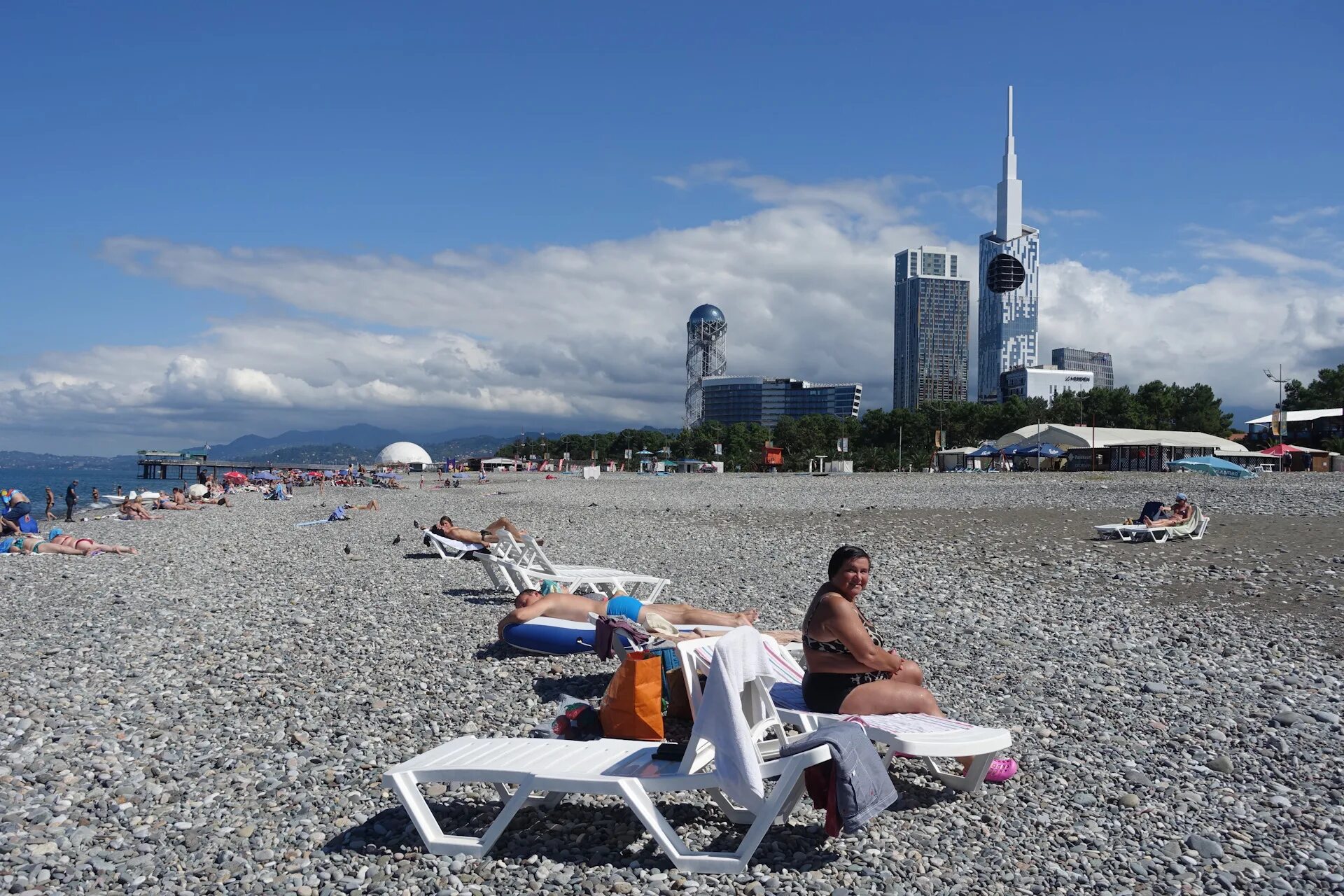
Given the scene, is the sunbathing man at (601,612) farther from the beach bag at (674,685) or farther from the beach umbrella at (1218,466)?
the beach umbrella at (1218,466)

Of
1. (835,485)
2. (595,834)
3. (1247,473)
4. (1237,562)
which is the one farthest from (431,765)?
(1247,473)

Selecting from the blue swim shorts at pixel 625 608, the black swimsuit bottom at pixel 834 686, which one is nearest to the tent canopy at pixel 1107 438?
the blue swim shorts at pixel 625 608

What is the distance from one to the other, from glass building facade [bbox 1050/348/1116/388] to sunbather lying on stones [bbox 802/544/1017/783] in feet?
656

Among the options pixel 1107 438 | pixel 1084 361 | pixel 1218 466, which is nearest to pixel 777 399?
pixel 1084 361

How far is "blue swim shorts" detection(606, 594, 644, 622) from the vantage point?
23.5 ft

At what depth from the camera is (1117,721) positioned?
5.48m

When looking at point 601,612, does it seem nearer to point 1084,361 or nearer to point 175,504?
point 175,504

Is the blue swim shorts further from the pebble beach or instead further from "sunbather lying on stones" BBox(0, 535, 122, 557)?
"sunbather lying on stones" BBox(0, 535, 122, 557)

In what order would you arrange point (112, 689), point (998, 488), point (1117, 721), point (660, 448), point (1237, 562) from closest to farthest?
point (1117, 721) < point (112, 689) < point (1237, 562) < point (998, 488) < point (660, 448)

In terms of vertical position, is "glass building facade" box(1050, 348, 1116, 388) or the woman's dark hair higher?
"glass building facade" box(1050, 348, 1116, 388)

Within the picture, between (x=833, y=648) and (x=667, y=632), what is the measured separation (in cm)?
209

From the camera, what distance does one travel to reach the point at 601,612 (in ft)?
24.5

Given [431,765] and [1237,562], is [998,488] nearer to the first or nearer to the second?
[1237,562]

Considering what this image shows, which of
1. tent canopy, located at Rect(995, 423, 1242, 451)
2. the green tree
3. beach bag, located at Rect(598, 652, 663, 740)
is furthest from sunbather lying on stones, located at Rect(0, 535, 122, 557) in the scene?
the green tree
